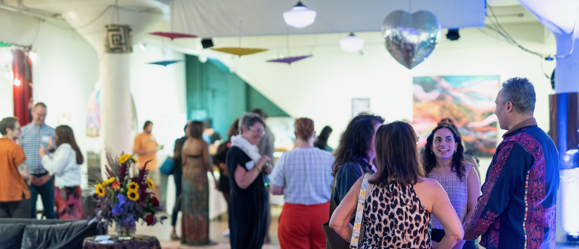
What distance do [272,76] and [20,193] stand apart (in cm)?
625

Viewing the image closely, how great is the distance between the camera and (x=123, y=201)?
3.61 metres

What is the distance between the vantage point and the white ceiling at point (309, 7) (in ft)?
18.9

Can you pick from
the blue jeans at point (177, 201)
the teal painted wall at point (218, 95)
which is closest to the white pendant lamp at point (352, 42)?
the blue jeans at point (177, 201)

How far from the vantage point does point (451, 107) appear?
9.70 m

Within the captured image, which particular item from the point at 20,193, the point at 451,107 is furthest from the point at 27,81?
the point at 451,107

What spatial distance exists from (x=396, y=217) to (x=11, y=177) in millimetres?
4683

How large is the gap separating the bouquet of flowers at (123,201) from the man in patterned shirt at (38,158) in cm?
287

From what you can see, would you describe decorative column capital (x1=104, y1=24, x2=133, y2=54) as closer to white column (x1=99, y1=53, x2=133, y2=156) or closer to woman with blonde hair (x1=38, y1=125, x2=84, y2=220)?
white column (x1=99, y1=53, x2=133, y2=156)

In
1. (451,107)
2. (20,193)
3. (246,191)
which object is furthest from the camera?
(451,107)

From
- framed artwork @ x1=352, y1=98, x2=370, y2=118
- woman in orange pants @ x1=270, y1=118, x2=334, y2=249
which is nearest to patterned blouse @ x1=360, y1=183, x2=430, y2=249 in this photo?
woman in orange pants @ x1=270, y1=118, x2=334, y2=249

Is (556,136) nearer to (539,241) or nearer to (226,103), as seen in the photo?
(539,241)

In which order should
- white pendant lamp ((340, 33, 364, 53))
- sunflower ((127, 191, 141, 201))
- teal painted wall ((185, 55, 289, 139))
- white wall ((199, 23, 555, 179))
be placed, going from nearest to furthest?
1. sunflower ((127, 191, 141, 201))
2. white pendant lamp ((340, 33, 364, 53))
3. white wall ((199, 23, 555, 179))
4. teal painted wall ((185, 55, 289, 139))

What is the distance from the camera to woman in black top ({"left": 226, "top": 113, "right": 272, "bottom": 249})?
415 centimetres

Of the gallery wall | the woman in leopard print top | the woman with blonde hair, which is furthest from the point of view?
the gallery wall
